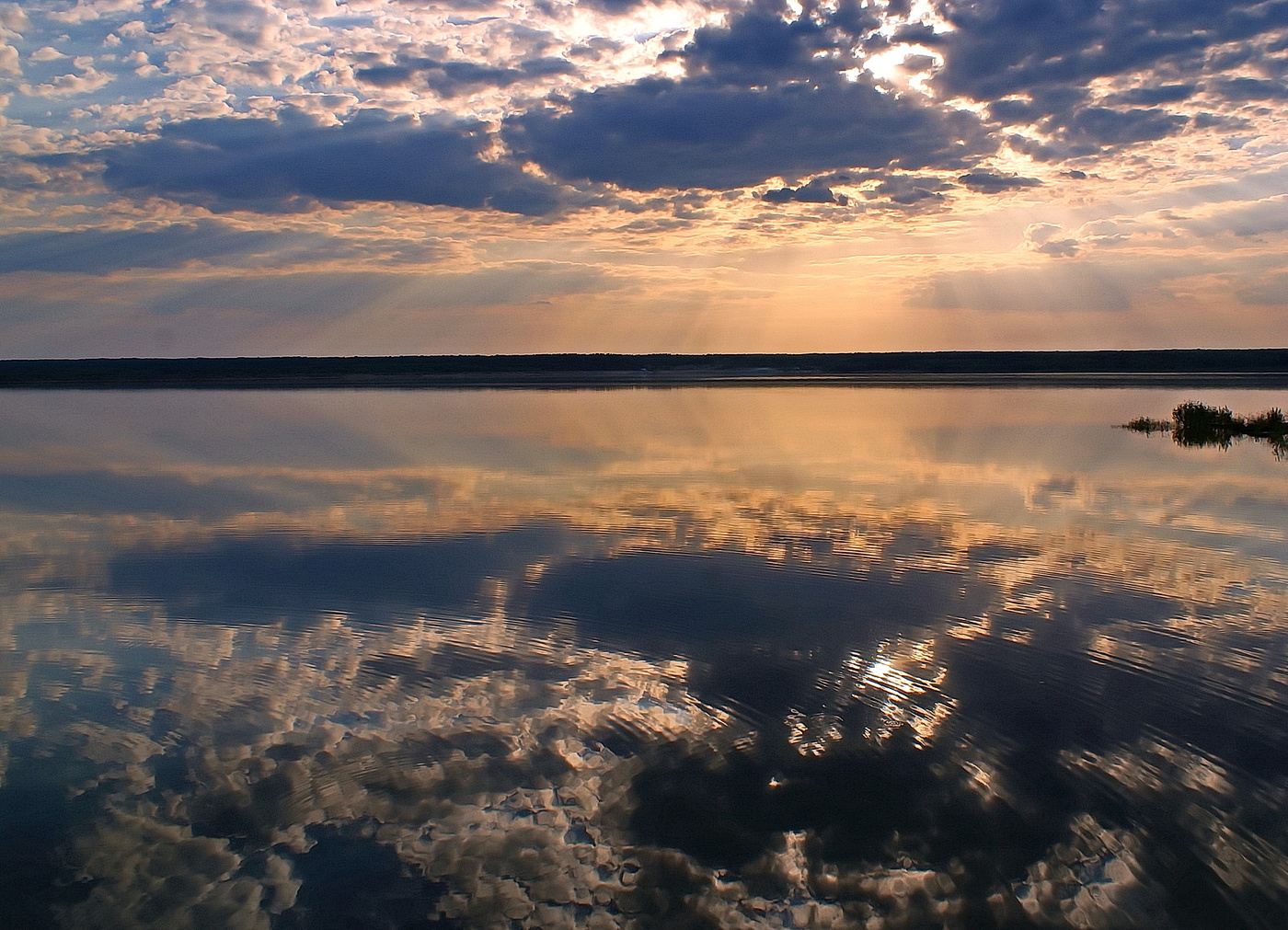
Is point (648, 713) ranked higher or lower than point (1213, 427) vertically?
higher

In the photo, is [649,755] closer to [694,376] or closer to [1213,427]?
[1213,427]

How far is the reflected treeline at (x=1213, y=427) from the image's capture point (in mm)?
25505

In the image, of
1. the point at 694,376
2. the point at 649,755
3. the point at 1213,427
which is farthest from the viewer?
the point at 694,376

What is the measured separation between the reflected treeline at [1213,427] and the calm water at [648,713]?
11381 mm

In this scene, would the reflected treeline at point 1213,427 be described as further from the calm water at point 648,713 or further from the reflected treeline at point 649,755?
the reflected treeline at point 649,755

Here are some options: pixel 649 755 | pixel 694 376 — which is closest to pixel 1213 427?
pixel 649 755

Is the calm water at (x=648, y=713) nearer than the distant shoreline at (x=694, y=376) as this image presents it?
Yes

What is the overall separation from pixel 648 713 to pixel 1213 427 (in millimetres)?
25345

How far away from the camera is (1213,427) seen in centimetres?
2702

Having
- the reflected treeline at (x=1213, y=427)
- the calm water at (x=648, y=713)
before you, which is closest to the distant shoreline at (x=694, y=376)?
the reflected treeline at (x=1213, y=427)

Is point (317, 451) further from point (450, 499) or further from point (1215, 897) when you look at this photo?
point (1215, 897)

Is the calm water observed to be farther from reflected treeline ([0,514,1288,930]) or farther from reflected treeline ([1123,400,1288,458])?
reflected treeline ([1123,400,1288,458])

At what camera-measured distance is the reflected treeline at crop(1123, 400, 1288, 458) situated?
83.7ft

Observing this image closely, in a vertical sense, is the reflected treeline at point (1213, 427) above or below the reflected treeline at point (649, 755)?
below
